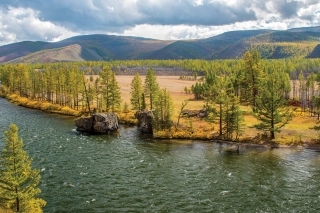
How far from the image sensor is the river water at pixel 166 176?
51312mm

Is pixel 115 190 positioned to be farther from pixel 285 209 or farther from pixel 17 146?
pixel 285 209

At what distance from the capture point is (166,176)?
63.8m

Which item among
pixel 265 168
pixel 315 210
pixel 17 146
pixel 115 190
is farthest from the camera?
pixel 265 168

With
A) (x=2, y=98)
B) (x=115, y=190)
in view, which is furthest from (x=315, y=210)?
(x=2, y=98)

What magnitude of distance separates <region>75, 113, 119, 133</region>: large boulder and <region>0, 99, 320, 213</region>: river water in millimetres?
5492

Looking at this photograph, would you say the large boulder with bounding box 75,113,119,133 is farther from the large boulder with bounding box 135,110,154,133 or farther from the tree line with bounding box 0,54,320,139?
the tree line with bounding box 0,54,320,139

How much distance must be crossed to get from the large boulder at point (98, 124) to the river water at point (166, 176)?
5.49 metres

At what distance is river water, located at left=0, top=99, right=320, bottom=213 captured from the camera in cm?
A: 5131

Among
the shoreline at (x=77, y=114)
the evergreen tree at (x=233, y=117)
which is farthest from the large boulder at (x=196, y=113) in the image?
the evergreen tree at (x=233, y=117)

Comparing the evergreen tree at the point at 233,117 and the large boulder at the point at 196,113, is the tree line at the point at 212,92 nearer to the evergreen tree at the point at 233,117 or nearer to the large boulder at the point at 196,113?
the evergreen tree at the point at 233,117

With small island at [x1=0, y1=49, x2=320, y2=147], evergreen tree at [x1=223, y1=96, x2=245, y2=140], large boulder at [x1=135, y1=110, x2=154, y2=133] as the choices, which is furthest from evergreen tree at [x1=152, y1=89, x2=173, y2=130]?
evergreen tree at [x1=223, y1=96, x2=245, y2=140]

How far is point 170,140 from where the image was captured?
302 feet

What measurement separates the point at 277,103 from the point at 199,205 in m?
45.0

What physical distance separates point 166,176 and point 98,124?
4203 cm
